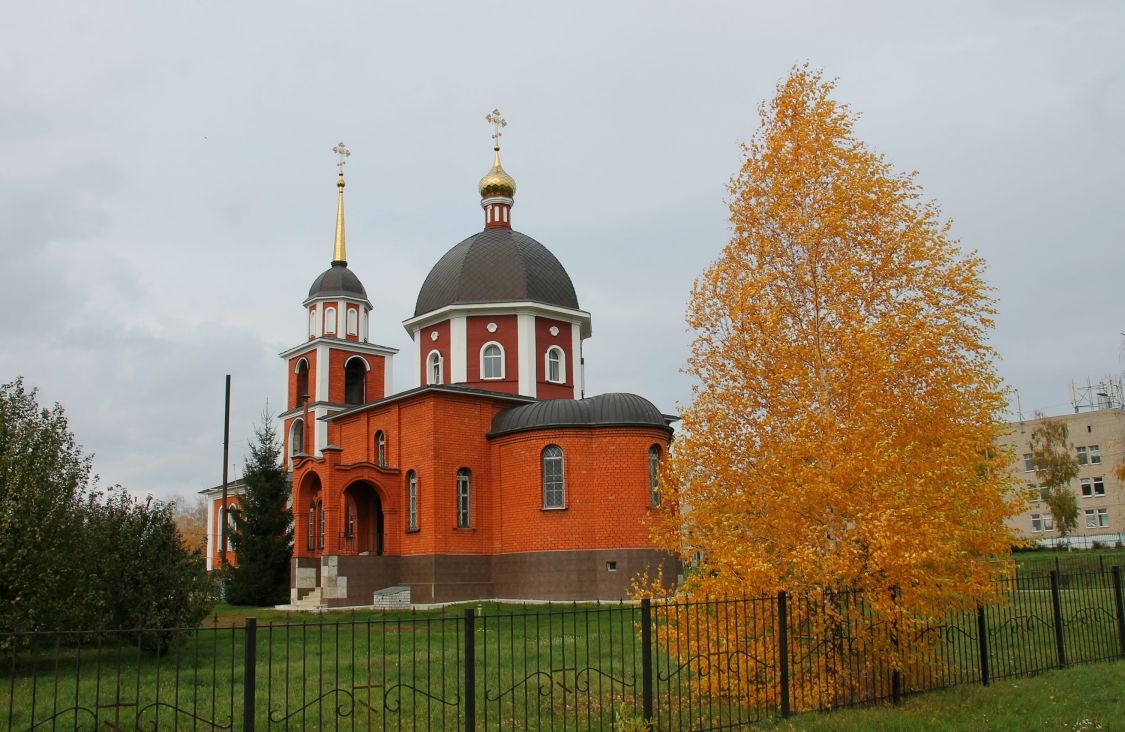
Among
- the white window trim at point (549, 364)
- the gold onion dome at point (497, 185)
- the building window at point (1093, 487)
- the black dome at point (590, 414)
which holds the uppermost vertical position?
the gold onion dome at point (497, 185)

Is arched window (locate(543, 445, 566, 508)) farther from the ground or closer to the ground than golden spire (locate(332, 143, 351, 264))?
closer to the ground

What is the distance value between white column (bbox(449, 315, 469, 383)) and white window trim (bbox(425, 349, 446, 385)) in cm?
53

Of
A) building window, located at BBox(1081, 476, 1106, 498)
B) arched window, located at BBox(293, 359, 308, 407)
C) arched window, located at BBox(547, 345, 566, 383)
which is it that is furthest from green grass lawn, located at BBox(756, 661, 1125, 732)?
building window, located at BBox(1081, 476, 1106, 498)

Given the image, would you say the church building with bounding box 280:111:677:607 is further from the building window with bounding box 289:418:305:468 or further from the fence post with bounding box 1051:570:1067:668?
the fence post with bounding box 1051:570:1067:668

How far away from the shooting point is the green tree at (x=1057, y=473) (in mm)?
37219

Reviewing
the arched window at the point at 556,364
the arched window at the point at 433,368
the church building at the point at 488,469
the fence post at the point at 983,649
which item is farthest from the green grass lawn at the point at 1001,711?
the arched window at the point at 433,368

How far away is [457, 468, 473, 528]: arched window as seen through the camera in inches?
997

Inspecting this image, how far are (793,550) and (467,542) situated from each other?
55.1 ft

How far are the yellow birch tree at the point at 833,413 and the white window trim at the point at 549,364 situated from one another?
1777cm

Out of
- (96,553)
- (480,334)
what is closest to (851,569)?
(96,553)

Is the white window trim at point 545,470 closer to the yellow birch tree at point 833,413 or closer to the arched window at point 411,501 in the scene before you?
the arched window at point 411,501

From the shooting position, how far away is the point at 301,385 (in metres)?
35.1

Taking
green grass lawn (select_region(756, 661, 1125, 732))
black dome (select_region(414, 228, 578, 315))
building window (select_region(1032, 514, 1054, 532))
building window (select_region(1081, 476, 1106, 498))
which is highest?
black dome (select_region(414, 228, 578, 315))

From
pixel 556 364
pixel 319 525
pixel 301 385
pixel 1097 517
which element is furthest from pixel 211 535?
pixel 1097 517
